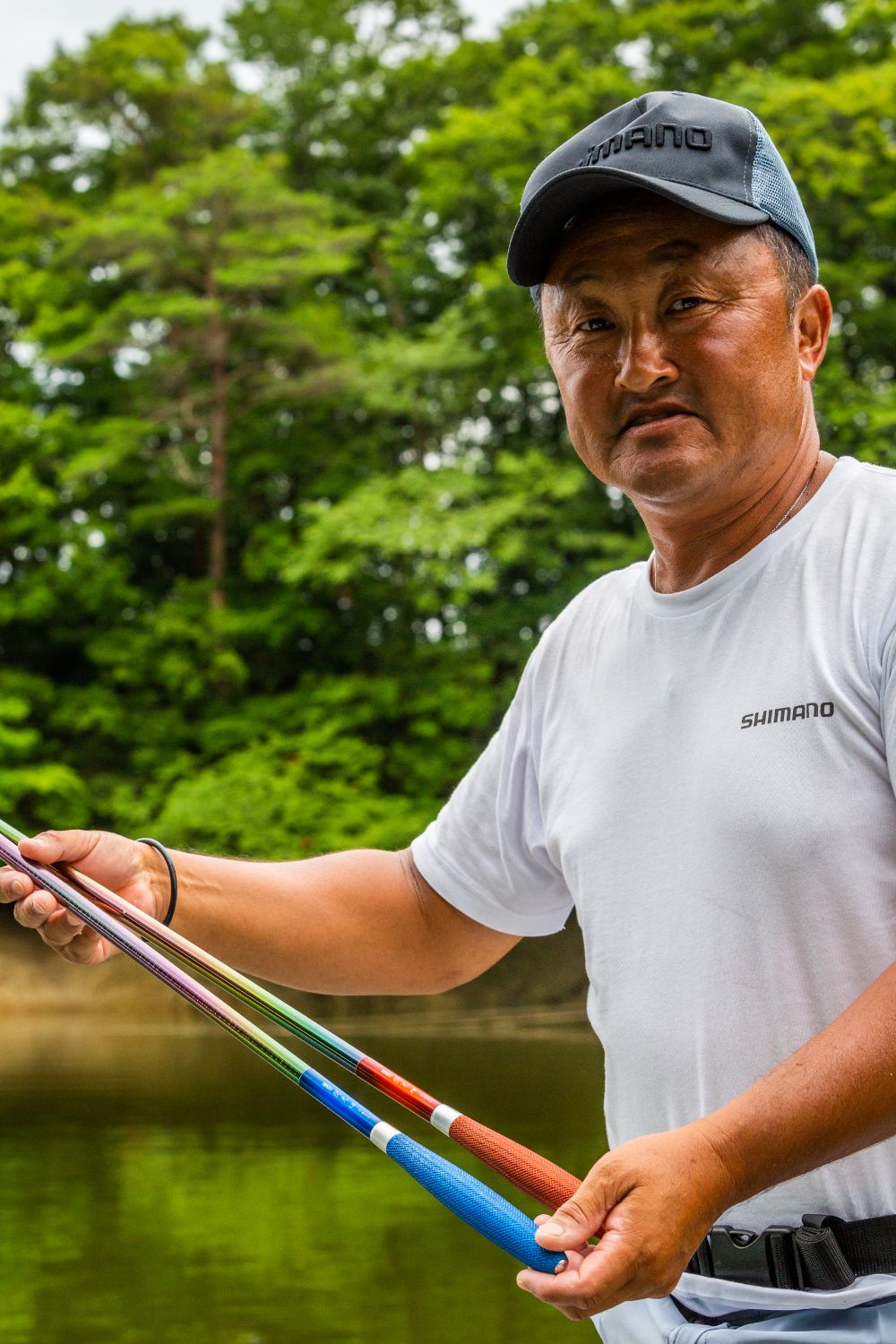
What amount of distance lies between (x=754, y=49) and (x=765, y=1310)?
1338 centimetres

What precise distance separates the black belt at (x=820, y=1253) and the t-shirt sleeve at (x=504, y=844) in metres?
0.36

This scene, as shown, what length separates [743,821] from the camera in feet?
2.74

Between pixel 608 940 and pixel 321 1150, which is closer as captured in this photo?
pixel 608 940

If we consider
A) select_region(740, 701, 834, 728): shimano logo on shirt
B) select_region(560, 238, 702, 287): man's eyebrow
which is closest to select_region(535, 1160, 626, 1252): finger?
select_region(740, 701, 834, 728): shimano logo on shirt

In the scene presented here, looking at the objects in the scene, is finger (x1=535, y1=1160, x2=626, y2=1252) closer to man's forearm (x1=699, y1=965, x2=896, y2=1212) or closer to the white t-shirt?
man's forearm (x1=699, y1=965, x2=896, y2=1212)

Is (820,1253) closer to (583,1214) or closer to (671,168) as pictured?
(583,1214)

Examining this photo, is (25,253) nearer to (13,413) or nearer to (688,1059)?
(13,413)

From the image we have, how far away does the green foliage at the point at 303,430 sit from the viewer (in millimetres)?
10477

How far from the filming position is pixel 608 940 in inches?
36.7

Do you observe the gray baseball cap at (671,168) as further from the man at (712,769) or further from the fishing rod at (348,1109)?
the fishing rod at (348,1109)

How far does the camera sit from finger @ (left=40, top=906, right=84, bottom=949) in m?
1.04

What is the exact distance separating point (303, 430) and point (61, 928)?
1165 cm

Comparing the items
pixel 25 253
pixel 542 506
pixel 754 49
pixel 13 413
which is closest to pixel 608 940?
pixel 542 506

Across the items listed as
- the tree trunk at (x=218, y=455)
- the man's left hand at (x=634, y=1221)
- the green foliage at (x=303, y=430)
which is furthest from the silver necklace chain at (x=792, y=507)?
the tree trunk at (x=218, y=455)
